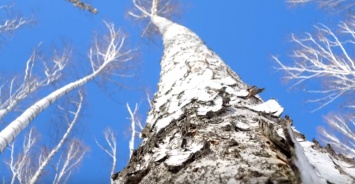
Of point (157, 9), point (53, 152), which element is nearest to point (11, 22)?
point (53, 152)

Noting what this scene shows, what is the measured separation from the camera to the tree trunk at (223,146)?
33.1 inches

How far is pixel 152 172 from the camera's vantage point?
102cm

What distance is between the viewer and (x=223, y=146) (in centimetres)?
104

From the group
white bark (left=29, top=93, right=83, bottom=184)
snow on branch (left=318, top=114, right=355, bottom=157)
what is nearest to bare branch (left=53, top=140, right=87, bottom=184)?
white bark (left=29, top=93, right=83, bottom=184)

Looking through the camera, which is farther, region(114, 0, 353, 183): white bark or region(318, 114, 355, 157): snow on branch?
region(318, 114, 355, 157): snow on branch

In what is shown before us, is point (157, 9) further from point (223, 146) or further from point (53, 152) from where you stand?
point (223, 146)

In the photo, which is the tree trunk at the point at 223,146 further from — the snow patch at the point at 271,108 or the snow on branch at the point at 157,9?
the snow on branch at the point at 157,9

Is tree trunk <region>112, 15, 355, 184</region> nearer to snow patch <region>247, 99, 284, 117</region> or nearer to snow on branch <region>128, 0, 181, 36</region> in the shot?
snow patch <region>247, 99, 284, 117</region>

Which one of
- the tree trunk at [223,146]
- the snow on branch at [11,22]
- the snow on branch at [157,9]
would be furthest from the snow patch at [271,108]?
the snow on branch at [157,9]

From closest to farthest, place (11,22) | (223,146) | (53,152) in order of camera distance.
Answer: (223,146) → (11,22) → (53,152)

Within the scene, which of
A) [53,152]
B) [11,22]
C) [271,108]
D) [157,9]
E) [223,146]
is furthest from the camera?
[157,9]

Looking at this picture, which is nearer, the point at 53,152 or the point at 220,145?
the point at 220,145

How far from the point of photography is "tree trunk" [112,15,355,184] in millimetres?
842

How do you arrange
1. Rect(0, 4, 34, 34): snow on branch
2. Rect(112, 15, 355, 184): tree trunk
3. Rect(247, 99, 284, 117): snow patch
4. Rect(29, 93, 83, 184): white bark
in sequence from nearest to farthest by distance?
1. Rect(112, 15, 355, 184): tree trunk
2. Rect(247, 99, 284, 117): snow patch
3. Rect(0, 4, 34, 34): snow on branch
4. Rect(29, 93, 83, 184): white bark
